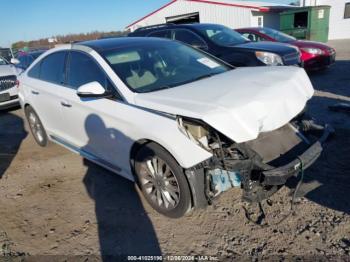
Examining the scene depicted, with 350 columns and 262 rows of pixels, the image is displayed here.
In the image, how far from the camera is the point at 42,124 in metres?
5.02

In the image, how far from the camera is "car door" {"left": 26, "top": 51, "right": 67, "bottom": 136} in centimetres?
423

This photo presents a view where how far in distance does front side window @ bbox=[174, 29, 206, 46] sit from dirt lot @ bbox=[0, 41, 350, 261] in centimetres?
425

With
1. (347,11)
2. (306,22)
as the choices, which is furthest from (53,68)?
(347,11)

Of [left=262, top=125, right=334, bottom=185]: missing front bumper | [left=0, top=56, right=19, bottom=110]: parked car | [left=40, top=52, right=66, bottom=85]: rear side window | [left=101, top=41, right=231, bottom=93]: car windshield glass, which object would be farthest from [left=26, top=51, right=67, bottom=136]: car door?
[left=0, top=56, right=19, bottom=110]: parked car

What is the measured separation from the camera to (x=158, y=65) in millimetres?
3635

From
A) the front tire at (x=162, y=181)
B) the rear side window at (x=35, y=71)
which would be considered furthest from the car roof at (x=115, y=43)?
the front tire at (x=162, y=181)

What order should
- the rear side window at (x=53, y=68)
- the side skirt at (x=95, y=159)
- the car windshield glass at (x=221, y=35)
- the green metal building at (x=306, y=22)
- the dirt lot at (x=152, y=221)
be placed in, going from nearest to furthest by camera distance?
the dirt lot at (x=152, y=221), the side skirt at (x=95, y=159), the rear side window at (x=53, y=68), the car windshield glass at (x=221, y=35), the green metal building at (x=306, y=22)

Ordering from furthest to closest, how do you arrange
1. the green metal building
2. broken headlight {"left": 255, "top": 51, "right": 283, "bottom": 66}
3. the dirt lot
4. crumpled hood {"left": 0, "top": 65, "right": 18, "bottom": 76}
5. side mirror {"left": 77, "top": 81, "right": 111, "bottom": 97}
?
the green metal building → crumpled hood {"left": 0, "top": 65, "right": 18, "bottom": 76} → broken headlight {"left": 255, "top": 51, "right": 283, "bottom": 66} → side mirror {"left": 77, "top": 81, "right": 111, "bottom": 97} → the dirt lot

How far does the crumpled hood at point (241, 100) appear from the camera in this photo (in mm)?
2451

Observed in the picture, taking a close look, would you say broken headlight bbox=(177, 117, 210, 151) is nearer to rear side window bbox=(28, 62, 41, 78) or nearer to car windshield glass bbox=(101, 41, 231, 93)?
car windshield glass bbox=(101, 41, 231, 93)

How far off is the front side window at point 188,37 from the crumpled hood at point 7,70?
4.62 meters

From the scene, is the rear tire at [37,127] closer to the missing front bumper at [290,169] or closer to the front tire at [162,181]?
the front tire at [162,181]

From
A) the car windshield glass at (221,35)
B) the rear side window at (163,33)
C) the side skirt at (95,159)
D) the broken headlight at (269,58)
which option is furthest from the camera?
the rear side window at (163,33)

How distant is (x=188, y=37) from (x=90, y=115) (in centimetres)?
491
